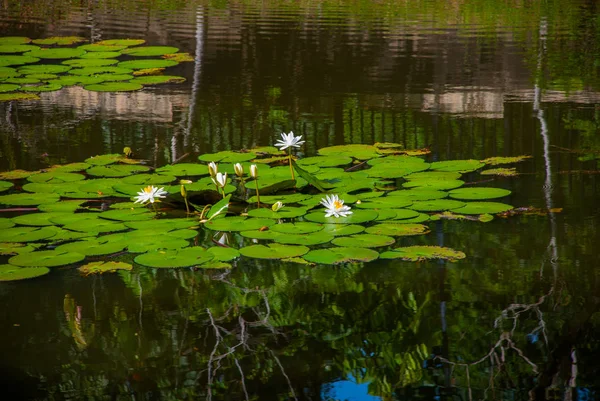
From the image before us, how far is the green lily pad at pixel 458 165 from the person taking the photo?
3567 mm

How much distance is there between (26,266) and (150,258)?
1.23 ft

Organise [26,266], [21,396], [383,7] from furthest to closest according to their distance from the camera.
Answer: [383,7] < [26,266] < [21,396]

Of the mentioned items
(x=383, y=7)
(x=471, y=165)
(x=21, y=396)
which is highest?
(x=383, y=7)

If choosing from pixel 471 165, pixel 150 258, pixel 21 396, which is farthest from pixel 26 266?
pixel 471 165

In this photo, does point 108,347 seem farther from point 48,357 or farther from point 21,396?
point 21,396

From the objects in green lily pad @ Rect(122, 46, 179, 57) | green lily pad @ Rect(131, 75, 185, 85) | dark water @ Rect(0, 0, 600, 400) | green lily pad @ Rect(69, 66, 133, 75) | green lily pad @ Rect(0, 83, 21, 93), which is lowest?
dark water @ Rect(0, 0, 600, 400)

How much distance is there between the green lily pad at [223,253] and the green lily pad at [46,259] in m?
0.40

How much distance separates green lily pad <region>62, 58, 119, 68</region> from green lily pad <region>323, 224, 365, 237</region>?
12.1 feet

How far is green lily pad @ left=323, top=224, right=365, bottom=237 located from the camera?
2.87 m

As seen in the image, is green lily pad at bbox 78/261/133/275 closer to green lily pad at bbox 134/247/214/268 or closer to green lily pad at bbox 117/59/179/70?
green lily pad at bbox 134/247/214/268

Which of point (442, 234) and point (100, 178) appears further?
point (100, 178)

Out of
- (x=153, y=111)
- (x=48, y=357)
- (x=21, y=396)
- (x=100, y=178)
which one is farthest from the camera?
(x=153, y=111)

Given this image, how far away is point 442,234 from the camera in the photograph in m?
2.92

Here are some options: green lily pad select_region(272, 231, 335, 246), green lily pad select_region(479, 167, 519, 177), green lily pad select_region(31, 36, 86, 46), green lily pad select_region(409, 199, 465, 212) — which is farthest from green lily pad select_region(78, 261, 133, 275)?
green lily pad select_region(31, 36, 86, 46)
